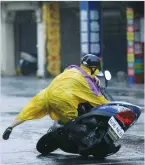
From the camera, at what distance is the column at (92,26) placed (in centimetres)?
2902

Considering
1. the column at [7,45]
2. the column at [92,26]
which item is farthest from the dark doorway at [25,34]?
the column at [92,26]

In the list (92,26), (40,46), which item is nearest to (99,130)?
(92,26)

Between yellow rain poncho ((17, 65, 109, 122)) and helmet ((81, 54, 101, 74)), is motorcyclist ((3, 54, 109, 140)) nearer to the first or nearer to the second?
yellow rain poncho ((17, 65, 109, 122))

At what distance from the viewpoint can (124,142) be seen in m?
10.3

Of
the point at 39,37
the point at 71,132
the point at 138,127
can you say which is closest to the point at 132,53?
the point at 39,37

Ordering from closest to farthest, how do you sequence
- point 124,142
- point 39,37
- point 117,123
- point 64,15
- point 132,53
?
1. point 117,123
2. point 124,142
3. point 132,53
4. point 39,37
5. point 64,15

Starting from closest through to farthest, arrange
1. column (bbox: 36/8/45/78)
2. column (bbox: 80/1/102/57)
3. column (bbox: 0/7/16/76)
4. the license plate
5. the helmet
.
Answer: the license plate
the helmet
column (bbox: 80/1/102/57)
column (bbox: 36/8/45/78)
column (bbox: 0/7/16/76)

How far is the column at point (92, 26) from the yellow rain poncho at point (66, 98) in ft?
67.2

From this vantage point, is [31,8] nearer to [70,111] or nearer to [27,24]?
[27,24]

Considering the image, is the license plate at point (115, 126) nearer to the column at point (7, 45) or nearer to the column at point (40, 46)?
the column at point (40, 46)

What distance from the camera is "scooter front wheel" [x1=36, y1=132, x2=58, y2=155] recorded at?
8848 millimetres

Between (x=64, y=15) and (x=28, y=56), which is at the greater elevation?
(x=64, y=15)

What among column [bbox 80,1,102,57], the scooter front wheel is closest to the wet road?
the scooter front wheel

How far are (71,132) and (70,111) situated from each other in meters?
0.29
